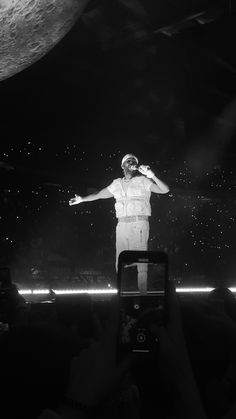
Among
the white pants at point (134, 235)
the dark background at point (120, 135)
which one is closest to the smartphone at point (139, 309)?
the white pants at point (134, 235)

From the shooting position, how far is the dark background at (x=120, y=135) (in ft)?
18.4

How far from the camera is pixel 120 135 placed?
841 cm

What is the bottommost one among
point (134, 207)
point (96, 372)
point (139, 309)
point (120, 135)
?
point (96, 372)

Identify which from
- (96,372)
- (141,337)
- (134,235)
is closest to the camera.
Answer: (96,372)

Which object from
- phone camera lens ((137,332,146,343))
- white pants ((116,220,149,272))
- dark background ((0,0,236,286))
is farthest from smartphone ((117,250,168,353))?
dark background ((0,0,236,286))

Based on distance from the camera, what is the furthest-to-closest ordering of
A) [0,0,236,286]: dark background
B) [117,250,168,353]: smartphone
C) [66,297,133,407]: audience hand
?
1. [0,0,236,286]: dark background
2. [117,250,168,353]: smartphone
3. [66,297,133,407]: audience hand

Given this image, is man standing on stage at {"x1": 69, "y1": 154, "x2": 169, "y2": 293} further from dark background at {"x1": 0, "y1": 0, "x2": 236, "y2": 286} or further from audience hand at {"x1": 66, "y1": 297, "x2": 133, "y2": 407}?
audience hand at {"x1": 66, "y1": 297, "x2": 133, "y2": 407}

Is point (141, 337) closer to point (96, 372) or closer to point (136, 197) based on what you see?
point (96, 372)

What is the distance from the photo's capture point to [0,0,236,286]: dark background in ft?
18.4

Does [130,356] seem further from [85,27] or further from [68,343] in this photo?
[85,27]

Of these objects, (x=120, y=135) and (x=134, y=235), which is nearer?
(x=134, y=235)

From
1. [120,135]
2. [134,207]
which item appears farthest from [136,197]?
[120,135]

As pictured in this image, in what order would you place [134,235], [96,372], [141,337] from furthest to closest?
[134,235] < [141,337] < [96,372]

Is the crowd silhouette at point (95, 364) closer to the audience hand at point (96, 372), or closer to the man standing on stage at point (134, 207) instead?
the audience hand at point (96, 372)
